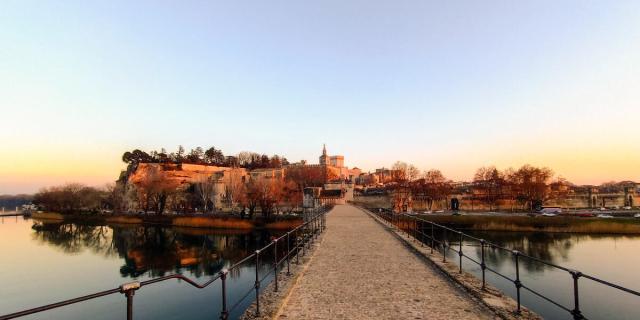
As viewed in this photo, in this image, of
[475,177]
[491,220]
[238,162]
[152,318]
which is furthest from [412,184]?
[238,162]

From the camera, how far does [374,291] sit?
812 cm

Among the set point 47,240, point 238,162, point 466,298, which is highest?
point 238,162

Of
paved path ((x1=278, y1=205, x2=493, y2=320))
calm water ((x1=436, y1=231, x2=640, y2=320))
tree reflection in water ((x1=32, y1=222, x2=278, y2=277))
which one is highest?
paved path ((x1=278, y1=205, x2=493, y2=320))

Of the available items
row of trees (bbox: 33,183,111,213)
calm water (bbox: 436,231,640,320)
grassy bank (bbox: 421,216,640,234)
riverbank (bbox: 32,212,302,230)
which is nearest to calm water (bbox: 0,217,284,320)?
riverbank (bbox: 32,212,302,230)

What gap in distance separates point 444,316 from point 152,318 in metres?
12.3

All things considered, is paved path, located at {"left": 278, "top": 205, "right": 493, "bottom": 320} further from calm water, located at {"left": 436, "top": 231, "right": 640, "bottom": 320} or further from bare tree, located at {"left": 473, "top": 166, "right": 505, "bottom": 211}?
bare tree, located at {"left": 473, "top": 166, "right": 505, "bottom": 211}

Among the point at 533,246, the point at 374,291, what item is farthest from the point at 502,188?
the point at 374,291

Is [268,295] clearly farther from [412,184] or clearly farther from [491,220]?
[412,184]

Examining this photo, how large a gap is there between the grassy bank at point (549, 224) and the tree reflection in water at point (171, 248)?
78.4ft

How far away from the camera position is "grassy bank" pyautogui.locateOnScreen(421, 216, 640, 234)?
38875 millimetres

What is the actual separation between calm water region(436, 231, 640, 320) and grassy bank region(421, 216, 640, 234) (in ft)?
8.33

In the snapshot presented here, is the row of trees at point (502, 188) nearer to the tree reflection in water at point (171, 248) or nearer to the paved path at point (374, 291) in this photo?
the tree reflection in water at point (171, 248)

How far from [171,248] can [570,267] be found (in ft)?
101

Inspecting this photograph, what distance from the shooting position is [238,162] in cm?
15775
